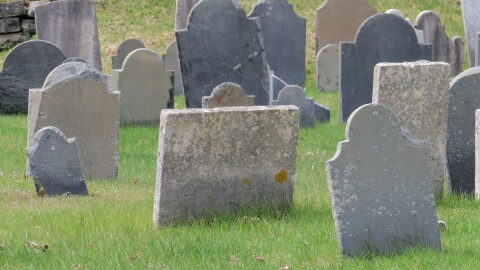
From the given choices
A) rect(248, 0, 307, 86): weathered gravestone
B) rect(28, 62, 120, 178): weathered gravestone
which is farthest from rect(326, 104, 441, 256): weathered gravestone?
rect(248, 0, 307, 86): weathered gravestone

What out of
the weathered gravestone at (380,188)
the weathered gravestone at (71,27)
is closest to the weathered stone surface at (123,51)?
the weathered gravestone at (71,27)

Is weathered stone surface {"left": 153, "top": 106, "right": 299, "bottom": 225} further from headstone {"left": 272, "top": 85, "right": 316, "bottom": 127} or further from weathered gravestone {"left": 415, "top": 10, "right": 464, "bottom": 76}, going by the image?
weathered gravestone {"left": 415, "top": 10, "right": 464, "bottom": 76}

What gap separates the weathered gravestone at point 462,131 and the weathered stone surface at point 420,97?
38 cm

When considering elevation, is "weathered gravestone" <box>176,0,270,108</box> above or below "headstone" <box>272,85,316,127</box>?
Result: above

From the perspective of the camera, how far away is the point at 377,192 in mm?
6652

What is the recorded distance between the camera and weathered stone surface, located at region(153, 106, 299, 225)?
758 cm

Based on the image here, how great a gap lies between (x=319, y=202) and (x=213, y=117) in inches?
52.1

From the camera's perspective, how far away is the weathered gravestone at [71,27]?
1992 centimetres

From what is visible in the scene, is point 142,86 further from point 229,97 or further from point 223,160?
point 223,160

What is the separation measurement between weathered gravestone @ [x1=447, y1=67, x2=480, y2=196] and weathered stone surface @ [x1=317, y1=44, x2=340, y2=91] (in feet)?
36.2

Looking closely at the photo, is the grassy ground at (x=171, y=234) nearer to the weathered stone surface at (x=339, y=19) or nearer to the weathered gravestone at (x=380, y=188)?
the weathered gravestone at (x=380, y=188)

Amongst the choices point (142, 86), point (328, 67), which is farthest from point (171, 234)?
point (328, 67)

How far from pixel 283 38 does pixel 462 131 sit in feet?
36.9

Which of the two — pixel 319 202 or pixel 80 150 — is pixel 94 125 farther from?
pixel 319 202
